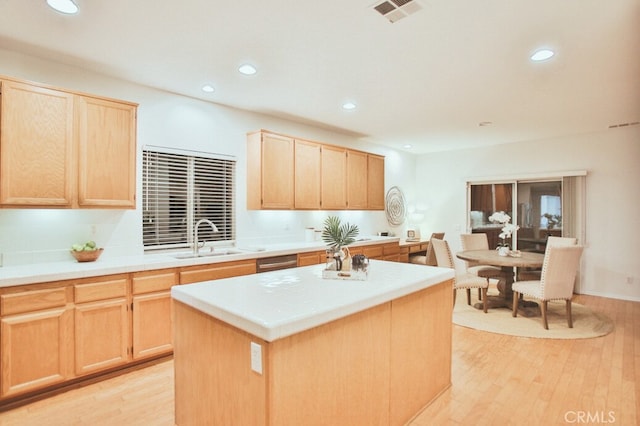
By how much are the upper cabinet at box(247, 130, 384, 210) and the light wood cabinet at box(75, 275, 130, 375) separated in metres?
1.87

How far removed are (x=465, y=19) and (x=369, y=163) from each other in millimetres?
3504

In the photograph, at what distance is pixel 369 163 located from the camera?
19.0ft

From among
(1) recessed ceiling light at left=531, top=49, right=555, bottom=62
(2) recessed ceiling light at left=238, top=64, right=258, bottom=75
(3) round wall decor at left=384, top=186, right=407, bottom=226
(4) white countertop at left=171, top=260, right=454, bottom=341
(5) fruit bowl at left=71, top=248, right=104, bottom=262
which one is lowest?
(4) white countertop at left=171, top=260, right=454, bottom=341

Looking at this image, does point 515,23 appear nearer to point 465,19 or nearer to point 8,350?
point 465,19

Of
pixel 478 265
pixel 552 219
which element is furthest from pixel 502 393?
pixel 552 219

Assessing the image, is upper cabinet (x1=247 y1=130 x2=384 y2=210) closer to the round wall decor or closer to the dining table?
the round wall decor

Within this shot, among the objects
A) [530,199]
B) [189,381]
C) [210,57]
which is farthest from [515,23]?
[530,199]

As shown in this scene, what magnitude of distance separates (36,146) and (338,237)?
2.45m

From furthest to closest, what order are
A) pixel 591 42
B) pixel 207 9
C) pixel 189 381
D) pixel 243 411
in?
pixel 591 42 → pixel 207 9 → pixel 189 381 → pixel 243 411

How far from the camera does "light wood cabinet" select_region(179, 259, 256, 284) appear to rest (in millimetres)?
3235

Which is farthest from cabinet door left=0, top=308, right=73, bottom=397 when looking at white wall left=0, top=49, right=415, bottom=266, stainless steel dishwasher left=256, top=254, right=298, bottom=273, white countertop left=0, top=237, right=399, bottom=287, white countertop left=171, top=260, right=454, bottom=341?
stainless steel dishwasher left=256, top=254, right=298, bottom=273

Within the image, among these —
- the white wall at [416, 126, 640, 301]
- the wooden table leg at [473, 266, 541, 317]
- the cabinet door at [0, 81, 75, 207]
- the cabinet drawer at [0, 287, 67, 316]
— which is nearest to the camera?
the cabinet drawer at [0, 287, 67, 316]

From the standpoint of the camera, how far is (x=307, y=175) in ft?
15.7

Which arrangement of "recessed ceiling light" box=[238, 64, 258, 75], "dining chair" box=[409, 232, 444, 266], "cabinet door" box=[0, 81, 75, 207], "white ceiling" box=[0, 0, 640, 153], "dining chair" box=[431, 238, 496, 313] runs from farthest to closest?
1. "dining chair" box=[409, 232, 444, 266]
2. "dining chair" box=[431, 238, 496, 313]
3. "recessed ceiling light" box=[238, 64, 258, 75]
4. "cabinet door" box=[0, 81, 75, 207]
5. "white ceiling" box=[0, 0, 640, 153]
